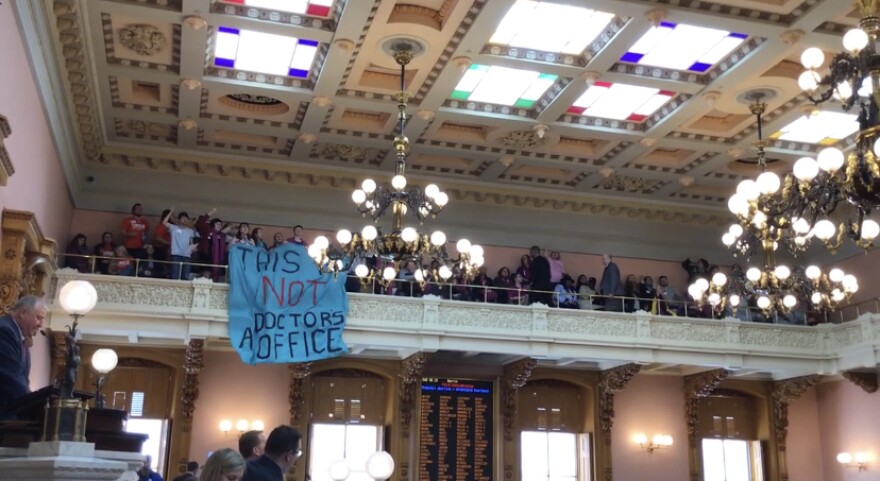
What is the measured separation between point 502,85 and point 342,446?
7819 mm

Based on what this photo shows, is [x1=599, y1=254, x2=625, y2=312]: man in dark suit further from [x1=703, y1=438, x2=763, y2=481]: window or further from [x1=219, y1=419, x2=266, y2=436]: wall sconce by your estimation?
[x1=219, y1=419, x2=266, y2=436]: wall sconce

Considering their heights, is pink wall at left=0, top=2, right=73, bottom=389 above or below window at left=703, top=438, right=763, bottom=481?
above

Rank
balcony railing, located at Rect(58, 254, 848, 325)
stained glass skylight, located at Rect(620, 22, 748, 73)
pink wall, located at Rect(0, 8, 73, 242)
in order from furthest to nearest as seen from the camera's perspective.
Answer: balcony railing, located at Rect(58, 254, 848, 325), stained glass skylight, located at Rect(620, 22, 748, 73), pink wall, located at Rect(0, 8, 73, 242)

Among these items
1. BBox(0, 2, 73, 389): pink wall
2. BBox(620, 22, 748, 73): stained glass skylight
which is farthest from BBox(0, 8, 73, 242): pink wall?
BBox(620, 22, 748, 73): stained glass skylight

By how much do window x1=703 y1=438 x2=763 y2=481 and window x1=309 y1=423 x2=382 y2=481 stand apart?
296 inches

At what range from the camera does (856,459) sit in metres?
18.6

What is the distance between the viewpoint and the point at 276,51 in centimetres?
1373

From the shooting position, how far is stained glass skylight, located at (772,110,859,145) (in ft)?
52.2

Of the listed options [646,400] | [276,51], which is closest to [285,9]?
[276,51]

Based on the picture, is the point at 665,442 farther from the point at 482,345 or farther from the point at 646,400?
the point at 482,345

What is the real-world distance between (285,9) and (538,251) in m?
8.44

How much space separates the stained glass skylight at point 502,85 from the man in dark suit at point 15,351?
10034 millimetres

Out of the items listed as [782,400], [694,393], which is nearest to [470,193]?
[694,393]

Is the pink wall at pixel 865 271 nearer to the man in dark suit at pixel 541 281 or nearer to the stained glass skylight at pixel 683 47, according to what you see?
the man in dark suit at pixel 541 281
